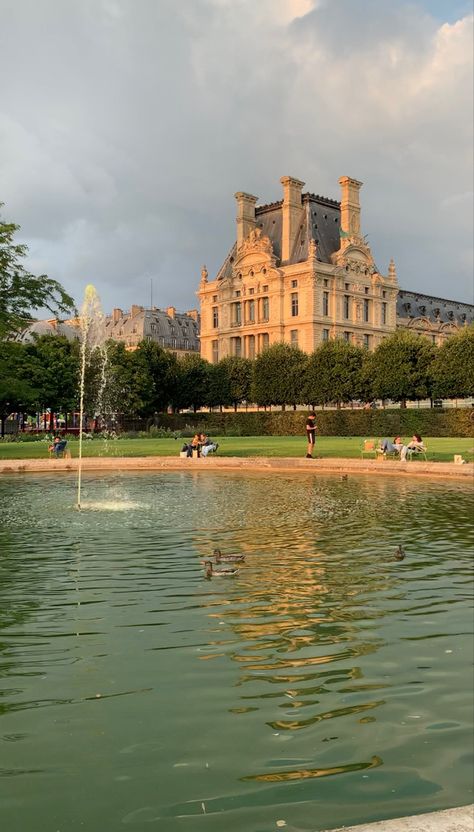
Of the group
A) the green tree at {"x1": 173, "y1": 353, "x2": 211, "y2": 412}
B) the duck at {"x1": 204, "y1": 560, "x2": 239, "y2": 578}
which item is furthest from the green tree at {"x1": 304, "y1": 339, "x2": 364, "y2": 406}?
the duck at {"x1": 204, "y1": 560, "x2": 239, "y2": 578}

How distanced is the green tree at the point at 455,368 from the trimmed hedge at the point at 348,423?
40.3 ft

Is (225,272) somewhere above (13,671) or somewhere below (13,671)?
above

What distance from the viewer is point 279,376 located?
79.9 m

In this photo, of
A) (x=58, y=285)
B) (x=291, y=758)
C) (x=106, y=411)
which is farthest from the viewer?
(x=106, y=411)

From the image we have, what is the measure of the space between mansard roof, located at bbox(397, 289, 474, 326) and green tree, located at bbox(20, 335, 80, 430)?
7264 centimetres

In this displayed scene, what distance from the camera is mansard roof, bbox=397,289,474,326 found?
130m

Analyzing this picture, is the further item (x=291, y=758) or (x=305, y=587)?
(x=305, y=587)

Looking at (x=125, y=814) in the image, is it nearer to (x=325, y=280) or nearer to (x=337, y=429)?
(x=337, y=429)

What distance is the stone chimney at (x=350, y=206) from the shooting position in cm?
10719

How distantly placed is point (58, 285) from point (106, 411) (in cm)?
3825

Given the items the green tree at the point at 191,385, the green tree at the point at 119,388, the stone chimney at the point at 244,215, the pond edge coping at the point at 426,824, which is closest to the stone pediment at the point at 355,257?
the stone chimney at the point at 244,215

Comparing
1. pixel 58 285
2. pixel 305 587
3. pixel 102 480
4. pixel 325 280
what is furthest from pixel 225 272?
pixel 305 587

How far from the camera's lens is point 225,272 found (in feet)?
376

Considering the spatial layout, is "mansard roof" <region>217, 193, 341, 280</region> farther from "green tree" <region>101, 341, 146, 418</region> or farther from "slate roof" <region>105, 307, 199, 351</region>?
"green tree" <region>101, 341, 146, 418</region>
